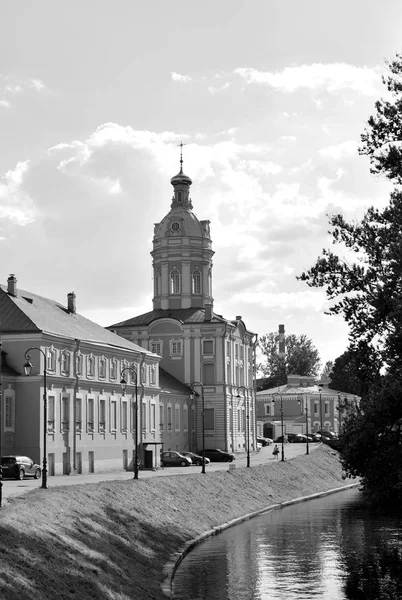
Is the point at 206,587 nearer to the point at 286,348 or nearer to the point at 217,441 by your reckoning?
the point at 217,441

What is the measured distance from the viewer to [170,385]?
301 feet

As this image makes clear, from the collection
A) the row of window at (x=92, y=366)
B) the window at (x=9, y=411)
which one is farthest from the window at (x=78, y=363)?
the window at (x=9, y=411)

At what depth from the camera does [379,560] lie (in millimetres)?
40844

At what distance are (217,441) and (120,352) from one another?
2636 cm

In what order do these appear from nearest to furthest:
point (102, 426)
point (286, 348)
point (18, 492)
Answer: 1. point (18, 492)
2. point (102, 426)
3. point (286, 348)

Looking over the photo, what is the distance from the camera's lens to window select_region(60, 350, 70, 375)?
6259 cm

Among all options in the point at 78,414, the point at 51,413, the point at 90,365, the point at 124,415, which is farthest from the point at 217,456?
the point at 51,413

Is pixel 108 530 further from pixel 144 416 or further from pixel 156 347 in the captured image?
pixel 156 347

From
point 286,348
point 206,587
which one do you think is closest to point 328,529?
point 206,587

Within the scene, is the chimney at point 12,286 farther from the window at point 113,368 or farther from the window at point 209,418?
the window at point 209,418

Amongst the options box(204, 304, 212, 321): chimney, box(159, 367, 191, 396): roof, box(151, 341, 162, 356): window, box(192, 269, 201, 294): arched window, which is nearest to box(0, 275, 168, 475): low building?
box(159, 367, 191, 396): roof

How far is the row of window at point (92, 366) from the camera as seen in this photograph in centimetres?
6156

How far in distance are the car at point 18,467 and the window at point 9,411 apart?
13.1ft

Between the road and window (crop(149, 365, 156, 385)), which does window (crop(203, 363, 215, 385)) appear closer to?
the road
